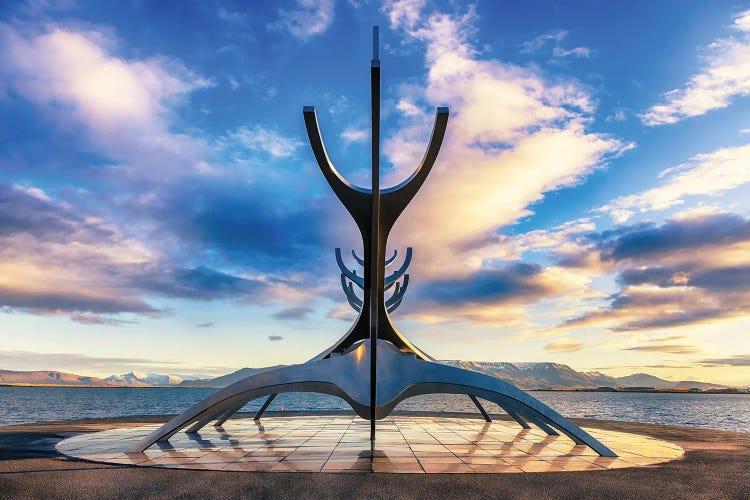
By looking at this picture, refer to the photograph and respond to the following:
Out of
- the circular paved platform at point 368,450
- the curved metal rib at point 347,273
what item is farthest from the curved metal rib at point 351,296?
the circular paved platform at point 368,450

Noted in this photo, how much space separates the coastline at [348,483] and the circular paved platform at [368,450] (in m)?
0.68

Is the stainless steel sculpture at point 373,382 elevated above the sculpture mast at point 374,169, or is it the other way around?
the sculpture mast at point 374,169

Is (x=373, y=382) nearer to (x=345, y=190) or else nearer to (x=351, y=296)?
(x=345, y=190)

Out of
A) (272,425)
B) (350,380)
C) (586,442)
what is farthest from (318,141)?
(272,425)

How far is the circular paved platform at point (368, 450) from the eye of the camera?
11.7 meters

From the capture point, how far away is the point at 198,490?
30.2 feet

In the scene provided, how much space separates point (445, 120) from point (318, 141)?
3681 mm

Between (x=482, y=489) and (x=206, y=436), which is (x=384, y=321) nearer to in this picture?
(x=206, y=436)

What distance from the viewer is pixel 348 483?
9805mm

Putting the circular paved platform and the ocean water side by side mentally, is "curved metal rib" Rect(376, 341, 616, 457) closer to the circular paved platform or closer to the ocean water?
the circular paved platform

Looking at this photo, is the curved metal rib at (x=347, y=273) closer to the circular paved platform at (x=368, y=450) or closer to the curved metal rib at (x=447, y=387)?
the circular paved platform at (x=368, y=450)

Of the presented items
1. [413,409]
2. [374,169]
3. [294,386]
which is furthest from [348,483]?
[413,409]

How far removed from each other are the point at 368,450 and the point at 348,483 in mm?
4264

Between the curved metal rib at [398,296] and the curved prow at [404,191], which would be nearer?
the curved prow at [404,191]
